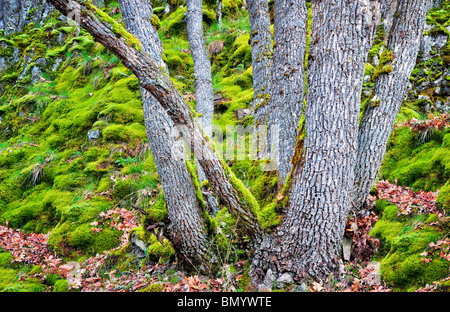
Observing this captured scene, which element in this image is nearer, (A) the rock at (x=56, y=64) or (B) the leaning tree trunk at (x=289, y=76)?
(B) the leaning tree trunk at (x=289, y=76)

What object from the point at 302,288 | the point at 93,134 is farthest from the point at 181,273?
the point at 93,134

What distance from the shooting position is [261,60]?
4926 millimetres

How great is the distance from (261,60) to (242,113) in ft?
7.20

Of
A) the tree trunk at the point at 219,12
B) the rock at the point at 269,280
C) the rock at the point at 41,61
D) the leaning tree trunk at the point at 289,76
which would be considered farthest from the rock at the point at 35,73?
the rock at the point at 269,280

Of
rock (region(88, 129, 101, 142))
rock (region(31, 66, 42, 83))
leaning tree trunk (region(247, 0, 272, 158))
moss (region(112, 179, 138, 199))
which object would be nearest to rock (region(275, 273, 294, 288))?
leaning tree trunk (region(247, 0, 272, 158))

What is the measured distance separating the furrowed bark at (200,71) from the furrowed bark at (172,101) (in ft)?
9.05

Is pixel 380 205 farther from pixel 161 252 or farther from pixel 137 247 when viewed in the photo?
pixel 137 247

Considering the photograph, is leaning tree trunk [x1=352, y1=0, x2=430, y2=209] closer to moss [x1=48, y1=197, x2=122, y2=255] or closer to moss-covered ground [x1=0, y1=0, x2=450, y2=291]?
moss-covered ground [x1=0, y1=0, x2=450, y2=291]

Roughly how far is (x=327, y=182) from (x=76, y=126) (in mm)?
7062

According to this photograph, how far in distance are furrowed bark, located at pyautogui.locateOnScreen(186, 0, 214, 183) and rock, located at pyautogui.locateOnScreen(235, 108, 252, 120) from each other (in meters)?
1.19

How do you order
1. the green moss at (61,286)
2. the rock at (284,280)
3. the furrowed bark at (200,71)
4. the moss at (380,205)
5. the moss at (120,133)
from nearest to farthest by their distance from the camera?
the rock at (284,280) → the moss at (380,205) → the green moss at (61,286) → the furrowed bark at (200,71) → the moss at (120,133)

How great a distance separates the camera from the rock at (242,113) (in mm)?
6992

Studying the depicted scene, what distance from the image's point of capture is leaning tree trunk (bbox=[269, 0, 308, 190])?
4152mm

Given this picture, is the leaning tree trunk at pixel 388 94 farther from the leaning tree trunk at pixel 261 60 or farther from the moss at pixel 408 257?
the leaning tree trunk at pixel 261 60
